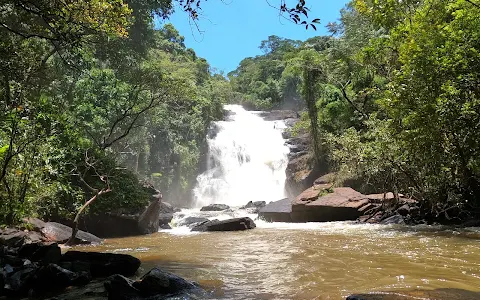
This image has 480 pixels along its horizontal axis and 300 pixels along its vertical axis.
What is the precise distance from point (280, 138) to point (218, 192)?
685 centimetres

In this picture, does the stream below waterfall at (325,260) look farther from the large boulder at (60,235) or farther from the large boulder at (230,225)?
the large boulder at (230,225)

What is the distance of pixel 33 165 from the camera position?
852cm

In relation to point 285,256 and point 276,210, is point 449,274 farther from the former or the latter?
point 276,210

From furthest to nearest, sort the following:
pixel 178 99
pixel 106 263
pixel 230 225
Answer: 1. pixel 178 99
2. pixel 230 225
3. pixel 106 263

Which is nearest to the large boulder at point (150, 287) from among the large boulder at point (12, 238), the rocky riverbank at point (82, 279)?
the rocky riverbank at point (82, 279)

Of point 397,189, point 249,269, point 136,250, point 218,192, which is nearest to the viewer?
point 249,269

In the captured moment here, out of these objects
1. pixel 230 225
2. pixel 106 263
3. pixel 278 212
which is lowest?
pixel 106 263

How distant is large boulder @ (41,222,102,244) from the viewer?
10.3 meters

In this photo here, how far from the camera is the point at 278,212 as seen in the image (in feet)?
55.2

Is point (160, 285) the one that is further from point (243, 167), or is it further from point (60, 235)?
point (243, 167)

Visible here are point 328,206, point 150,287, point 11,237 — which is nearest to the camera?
point 150,287

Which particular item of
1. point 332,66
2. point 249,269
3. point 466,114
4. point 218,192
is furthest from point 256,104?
→ point 249,269

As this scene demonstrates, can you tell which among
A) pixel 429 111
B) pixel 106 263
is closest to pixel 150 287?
pixel 106 263

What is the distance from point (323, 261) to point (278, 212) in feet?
32.7
